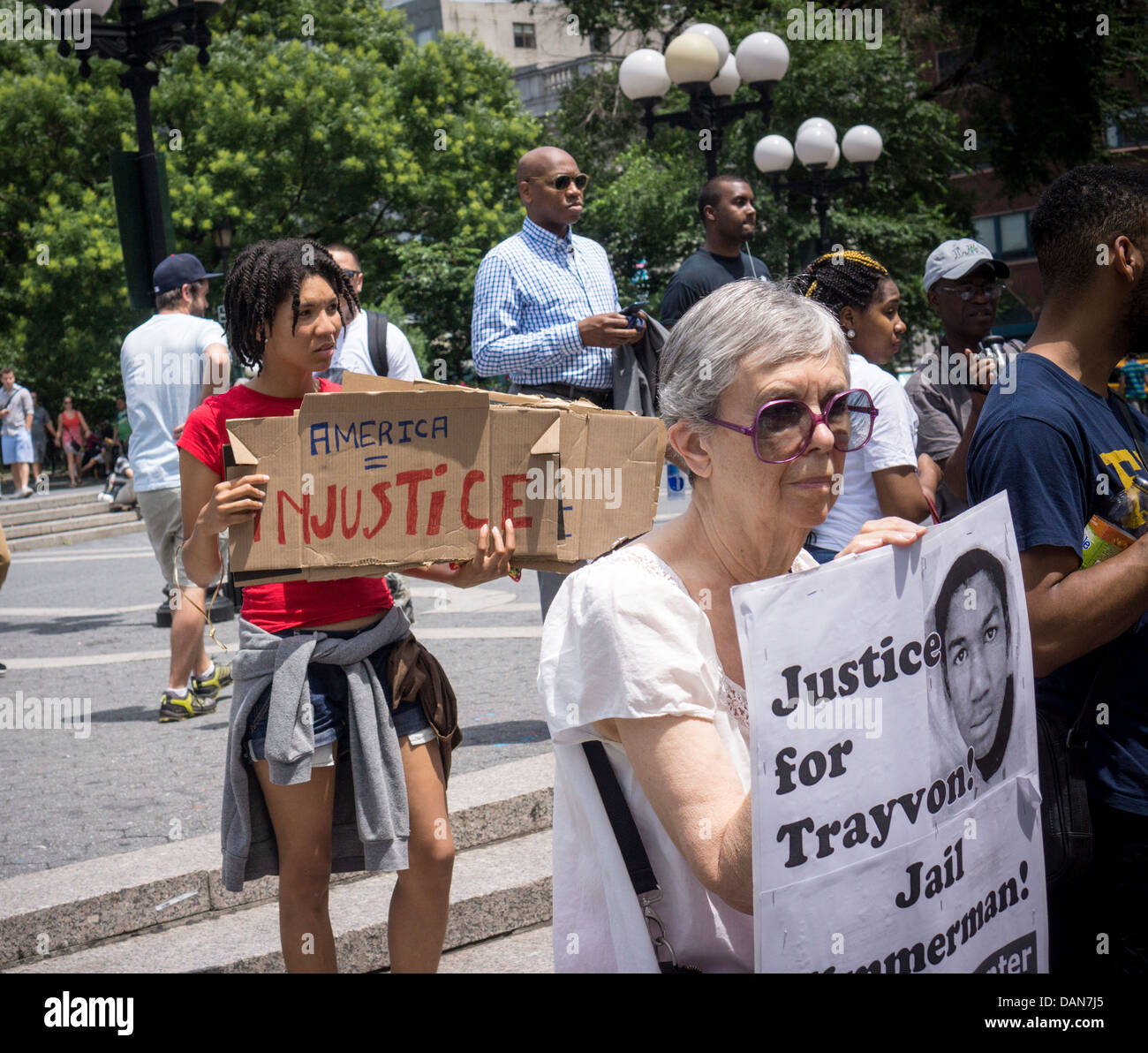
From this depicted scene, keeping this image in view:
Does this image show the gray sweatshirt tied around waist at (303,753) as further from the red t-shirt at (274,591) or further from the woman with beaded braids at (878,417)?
the woman with beaded braids at (878,417)

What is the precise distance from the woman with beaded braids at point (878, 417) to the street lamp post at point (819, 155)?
10.6 meters

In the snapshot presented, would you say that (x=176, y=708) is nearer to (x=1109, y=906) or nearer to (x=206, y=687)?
Result: (x=206, y=687)

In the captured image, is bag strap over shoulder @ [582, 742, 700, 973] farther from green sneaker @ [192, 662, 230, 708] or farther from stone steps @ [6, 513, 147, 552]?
stone steps @ [6, 513, 147, 552]

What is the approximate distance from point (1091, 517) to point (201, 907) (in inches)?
113

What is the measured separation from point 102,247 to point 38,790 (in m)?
23.0

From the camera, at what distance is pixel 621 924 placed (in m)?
1.81

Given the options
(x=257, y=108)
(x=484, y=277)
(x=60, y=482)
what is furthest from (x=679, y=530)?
(x=60, y=482)

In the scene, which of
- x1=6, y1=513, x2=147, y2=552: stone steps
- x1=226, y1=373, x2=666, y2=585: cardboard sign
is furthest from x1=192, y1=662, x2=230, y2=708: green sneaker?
x1=6, y1=513, x2=147, y2=552: stone steps

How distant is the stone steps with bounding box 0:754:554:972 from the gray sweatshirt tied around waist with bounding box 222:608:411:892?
86 cm

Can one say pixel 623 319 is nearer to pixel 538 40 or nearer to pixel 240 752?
pixel 240 752

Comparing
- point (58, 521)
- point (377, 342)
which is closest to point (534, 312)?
point (377, 342)

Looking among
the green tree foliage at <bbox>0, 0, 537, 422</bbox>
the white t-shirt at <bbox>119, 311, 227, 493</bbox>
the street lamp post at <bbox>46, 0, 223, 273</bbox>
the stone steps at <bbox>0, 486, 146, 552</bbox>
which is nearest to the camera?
the white t-shirt at <bbox>119, 311, 227, 493</bbox>

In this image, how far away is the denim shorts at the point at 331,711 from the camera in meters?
2.89

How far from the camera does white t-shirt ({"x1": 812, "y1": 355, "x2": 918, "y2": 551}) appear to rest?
3.86 meters
